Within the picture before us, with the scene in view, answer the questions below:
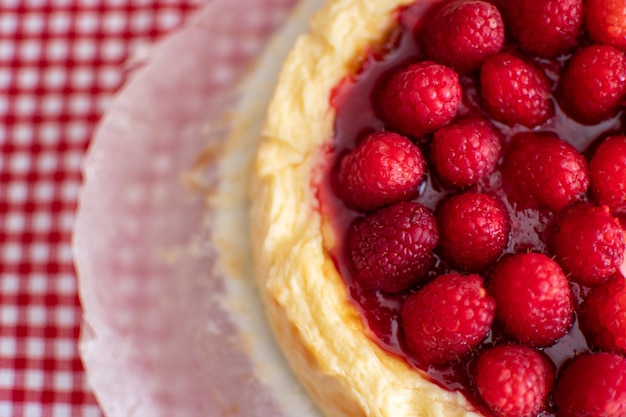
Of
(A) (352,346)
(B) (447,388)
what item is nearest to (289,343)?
(A) (352,346)

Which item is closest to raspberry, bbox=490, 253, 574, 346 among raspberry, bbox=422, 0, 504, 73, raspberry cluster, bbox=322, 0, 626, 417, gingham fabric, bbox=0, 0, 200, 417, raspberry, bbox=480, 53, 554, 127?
raspberry cluster, bbox=322, 0, 626, 417

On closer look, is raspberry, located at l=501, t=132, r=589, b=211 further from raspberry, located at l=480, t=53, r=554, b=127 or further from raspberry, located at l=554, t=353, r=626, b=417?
raspberry, located at l=554, t=353, r=626, b=417

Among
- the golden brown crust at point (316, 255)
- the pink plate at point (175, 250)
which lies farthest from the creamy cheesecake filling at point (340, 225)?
the pink plate at point (175, 250)

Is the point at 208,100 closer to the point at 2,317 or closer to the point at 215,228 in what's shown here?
the point at 215,228

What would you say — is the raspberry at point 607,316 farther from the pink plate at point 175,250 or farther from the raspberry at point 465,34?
the pink plate at point 175,250

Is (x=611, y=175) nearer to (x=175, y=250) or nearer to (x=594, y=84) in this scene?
(x=594, y=84)

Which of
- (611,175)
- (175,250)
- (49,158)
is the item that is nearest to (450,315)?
(611,175)
